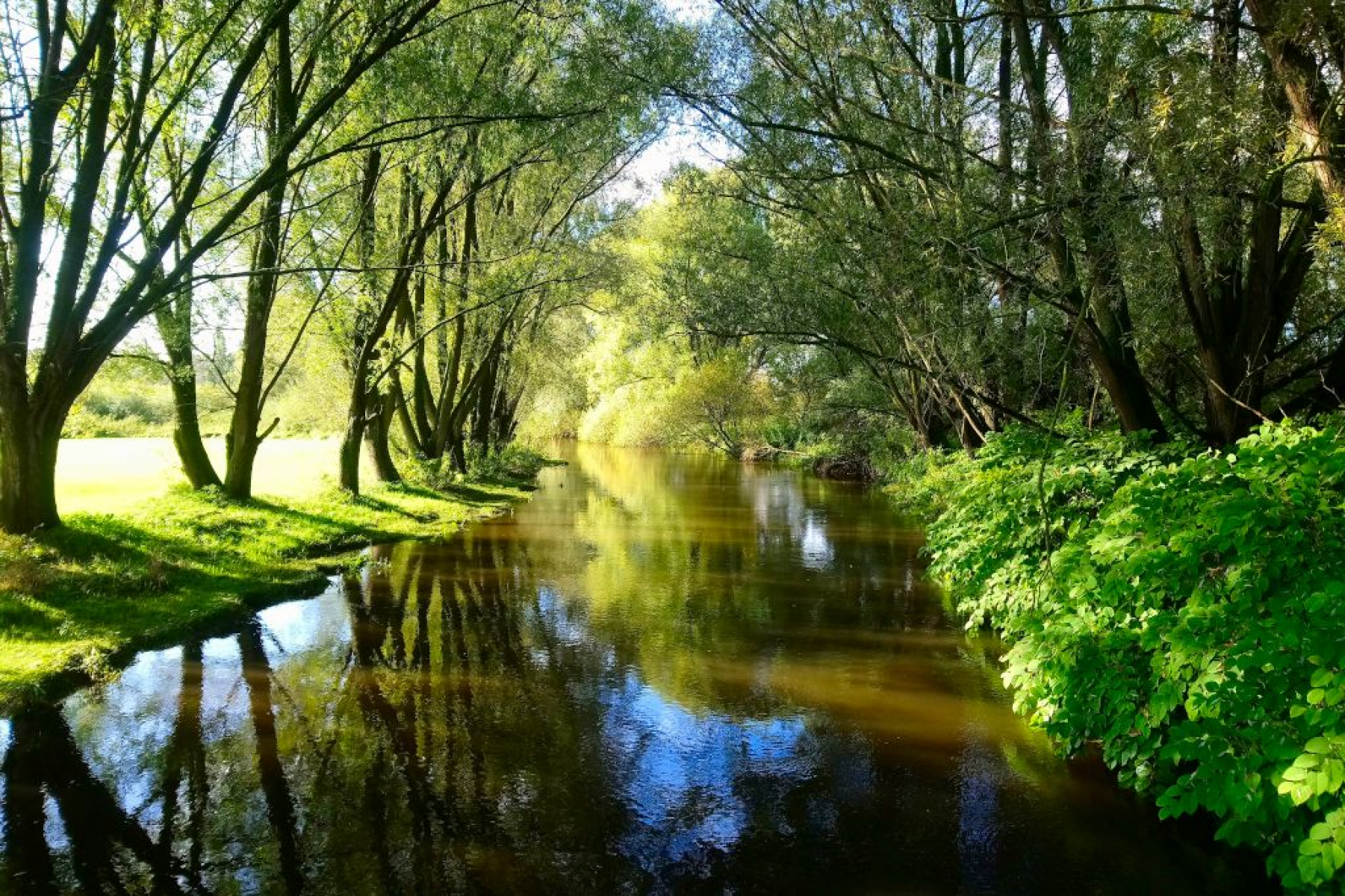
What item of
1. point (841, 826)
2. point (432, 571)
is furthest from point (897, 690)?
point (432, 571)

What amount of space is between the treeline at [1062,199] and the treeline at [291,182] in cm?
300

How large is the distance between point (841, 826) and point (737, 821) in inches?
26.2

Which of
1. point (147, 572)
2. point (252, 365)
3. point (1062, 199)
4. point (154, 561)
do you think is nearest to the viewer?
point (1062, 199)

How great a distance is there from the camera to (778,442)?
4503 centimetres

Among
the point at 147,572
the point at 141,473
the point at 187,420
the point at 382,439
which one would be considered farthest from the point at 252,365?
the point at 141,473

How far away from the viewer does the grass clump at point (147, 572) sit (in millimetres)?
7922

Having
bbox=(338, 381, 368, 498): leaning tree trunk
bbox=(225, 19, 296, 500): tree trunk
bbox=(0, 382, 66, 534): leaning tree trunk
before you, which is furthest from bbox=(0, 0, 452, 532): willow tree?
bbox=(338, 381, 368, 498): leaning tree trunk

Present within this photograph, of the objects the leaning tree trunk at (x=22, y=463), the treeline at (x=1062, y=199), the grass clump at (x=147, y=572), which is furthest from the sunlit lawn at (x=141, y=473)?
the treeline at (x=1062, y=199)

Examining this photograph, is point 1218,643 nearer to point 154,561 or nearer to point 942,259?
point 942,259

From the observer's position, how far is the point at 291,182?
16406 millimetres

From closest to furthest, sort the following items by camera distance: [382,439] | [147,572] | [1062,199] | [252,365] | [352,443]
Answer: [1062,199] < [147,572] < [252,365] < [352,443] < [382,439]

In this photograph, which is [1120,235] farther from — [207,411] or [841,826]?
[207,411]

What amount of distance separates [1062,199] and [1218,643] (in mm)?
4819

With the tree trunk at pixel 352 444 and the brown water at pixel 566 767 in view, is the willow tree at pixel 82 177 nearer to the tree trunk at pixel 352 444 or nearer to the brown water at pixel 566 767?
the brown water at pixel 566 767
